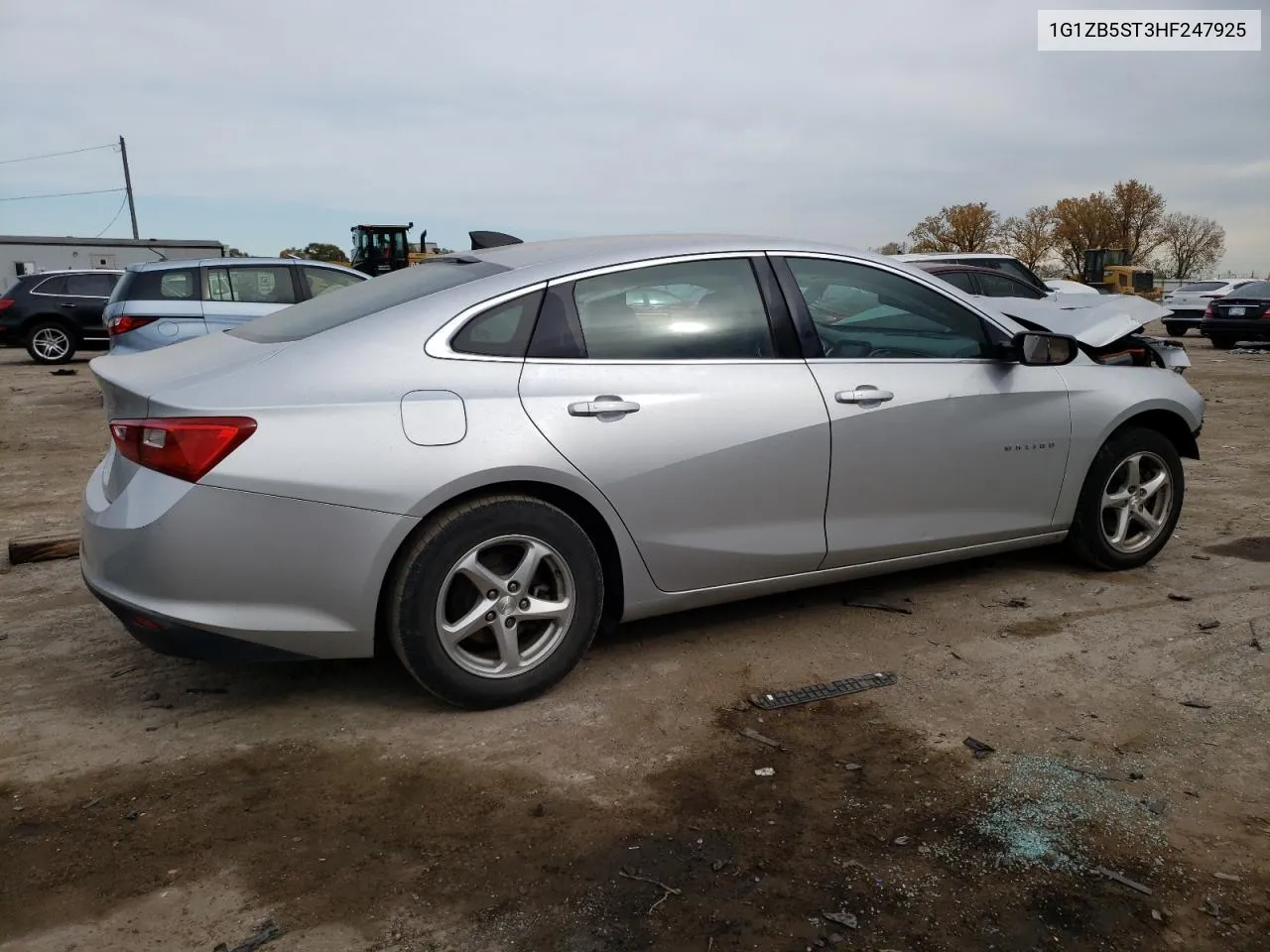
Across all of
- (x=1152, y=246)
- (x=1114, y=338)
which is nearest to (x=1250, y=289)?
(x=1114, y=338)

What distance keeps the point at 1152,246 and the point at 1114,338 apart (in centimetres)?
7489

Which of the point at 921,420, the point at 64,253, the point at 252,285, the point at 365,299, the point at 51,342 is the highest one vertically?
the point at 64,253

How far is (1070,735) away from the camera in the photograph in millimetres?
3301

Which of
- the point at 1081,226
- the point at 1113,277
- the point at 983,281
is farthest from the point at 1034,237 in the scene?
the point at 983,281

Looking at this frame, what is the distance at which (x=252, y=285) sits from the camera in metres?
A: 11.5

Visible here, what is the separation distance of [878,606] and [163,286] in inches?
368

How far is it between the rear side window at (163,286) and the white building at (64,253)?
2436 centimetres

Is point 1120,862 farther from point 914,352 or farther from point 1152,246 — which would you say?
point 1152,246

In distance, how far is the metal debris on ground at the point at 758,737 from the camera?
10.7 ft

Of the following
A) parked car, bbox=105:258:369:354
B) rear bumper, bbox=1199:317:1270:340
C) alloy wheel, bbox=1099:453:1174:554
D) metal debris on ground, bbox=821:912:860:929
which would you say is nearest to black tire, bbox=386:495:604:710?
metal debris on ground, bbox=821:912:860:929

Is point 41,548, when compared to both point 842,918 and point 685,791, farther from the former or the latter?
point 842,918

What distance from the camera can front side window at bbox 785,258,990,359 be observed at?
412 cm

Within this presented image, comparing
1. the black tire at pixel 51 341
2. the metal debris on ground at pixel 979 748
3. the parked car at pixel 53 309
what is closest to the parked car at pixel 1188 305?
the parked car at pixel 53 309

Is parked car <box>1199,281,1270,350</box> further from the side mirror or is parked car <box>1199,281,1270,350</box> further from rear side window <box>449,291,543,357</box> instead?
rear side window <box>449,291,543,357</box>
